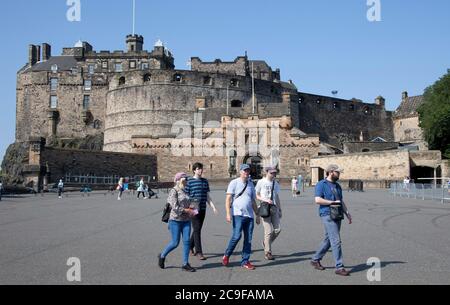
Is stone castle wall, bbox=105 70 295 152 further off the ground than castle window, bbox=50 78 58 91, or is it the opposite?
castle window, bbox=50 78 58 91

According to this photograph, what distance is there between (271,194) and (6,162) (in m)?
49.2

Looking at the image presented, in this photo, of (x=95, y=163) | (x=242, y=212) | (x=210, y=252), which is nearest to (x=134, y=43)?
(x=95, y=163)

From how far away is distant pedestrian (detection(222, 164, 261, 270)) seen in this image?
254 inches

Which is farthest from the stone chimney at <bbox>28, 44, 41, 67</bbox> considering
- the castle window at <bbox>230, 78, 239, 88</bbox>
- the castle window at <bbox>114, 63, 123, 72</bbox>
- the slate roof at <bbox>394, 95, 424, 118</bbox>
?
the slate roof at <bbox>394, 95, 424, 118</bbox>

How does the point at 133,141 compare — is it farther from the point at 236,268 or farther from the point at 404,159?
the point at 236,268

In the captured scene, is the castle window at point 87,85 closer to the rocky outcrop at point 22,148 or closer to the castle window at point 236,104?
the rocky outcrop at point 22,148

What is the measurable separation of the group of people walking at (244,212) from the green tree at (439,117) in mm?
35790

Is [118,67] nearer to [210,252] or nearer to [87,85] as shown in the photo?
[87,85]

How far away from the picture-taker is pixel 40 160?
31.1m

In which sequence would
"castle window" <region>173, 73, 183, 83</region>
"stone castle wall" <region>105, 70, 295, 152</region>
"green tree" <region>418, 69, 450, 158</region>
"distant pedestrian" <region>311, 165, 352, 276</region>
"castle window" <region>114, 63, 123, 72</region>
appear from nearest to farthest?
"distant pedestrian" <region>311, 165, 352, 276</region>, "green tree" <region>418, 69, 450, 158</region>, "stone castle wall" <region>105, 70, 295, 152</region>, "castle window" <region>173, 73, 183, 83</region>, "castle window" <region>114, 63, 123, 72</region>

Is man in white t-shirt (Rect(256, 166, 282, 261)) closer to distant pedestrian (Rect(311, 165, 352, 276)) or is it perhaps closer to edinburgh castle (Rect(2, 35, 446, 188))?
distant pedestrian (Rect(311, 165, 352, 276))

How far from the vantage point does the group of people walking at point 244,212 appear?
615cm

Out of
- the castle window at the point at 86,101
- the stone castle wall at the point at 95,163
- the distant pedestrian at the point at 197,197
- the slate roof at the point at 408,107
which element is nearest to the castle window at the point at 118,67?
the castle window at the point at 86,101

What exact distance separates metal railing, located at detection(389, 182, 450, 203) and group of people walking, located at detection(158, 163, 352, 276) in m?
14.3
